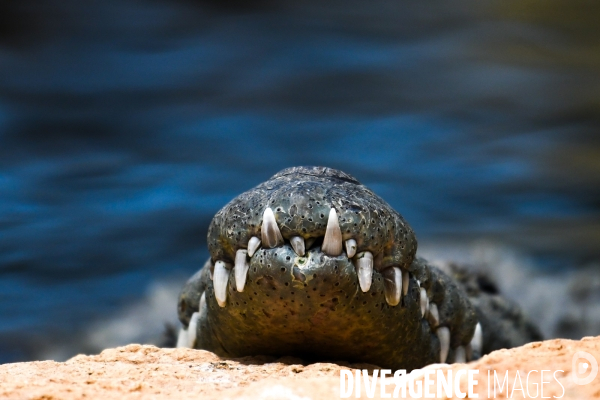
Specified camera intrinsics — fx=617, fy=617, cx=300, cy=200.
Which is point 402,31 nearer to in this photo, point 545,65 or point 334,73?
point 334,73

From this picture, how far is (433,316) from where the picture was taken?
222 cm

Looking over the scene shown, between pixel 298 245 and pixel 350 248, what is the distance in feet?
0.49

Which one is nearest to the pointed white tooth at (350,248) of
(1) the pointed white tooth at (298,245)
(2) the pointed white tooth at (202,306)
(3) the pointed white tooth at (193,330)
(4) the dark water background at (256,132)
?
(1) the pointed white tooth at (298,245)

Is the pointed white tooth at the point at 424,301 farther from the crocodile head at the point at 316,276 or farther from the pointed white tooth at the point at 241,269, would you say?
the pointed white tooth at the point at 241,269

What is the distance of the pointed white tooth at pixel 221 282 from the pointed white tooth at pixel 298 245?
276 millimetres

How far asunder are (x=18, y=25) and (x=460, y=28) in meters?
3.65

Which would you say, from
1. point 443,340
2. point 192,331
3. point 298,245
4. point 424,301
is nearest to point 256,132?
point 192,331

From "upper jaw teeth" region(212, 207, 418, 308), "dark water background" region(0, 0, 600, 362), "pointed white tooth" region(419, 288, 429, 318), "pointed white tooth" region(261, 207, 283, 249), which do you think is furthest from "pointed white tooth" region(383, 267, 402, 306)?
"dark water background" region(0, 0, 600, 362)

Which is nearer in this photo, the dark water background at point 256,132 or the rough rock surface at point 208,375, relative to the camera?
the rough rock surface at point 208,375

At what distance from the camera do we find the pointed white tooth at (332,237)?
1.74m

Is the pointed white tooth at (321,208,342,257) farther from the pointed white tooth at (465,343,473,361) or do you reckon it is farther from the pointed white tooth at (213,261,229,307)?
the pointed white tooth at (465,343,473,361)

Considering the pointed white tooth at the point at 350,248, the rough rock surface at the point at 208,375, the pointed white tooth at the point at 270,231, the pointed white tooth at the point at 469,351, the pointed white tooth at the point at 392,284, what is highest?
the pointed white tooth at the point at 270,231

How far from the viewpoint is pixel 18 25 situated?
191 inches

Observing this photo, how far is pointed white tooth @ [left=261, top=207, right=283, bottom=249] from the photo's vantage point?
5.78 ft
